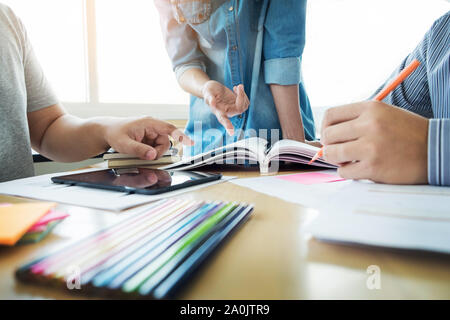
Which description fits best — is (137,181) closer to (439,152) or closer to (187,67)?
(439,152)

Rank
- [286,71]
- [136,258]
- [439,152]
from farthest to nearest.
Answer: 1. [286,71]
2. [439,152]
3. [136,258]

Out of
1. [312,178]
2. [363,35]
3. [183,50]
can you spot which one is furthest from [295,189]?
[363,35]

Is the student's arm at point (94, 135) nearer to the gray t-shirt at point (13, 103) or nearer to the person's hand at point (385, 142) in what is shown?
the gray t-shirt at point (13, 103)

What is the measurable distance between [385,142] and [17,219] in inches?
15.7

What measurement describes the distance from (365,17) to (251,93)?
143 centimetres

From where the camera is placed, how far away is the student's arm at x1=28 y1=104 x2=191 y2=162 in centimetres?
61

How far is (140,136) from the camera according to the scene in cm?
63

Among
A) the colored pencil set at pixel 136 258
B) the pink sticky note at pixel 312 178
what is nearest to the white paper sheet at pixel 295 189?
the pink sticky note at pixel 312 178

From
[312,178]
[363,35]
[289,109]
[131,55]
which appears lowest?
[312,178]

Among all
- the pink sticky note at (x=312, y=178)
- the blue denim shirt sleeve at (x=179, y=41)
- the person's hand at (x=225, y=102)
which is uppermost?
the blue denim shirt sleeve at (x=179, y=41)

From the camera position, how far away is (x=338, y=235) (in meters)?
0.18

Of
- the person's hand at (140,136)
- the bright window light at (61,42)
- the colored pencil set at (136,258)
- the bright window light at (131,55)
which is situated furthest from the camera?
the bright window light at (131,55)

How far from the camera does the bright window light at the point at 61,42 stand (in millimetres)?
1414

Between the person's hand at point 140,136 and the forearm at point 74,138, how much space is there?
0.04 metres
